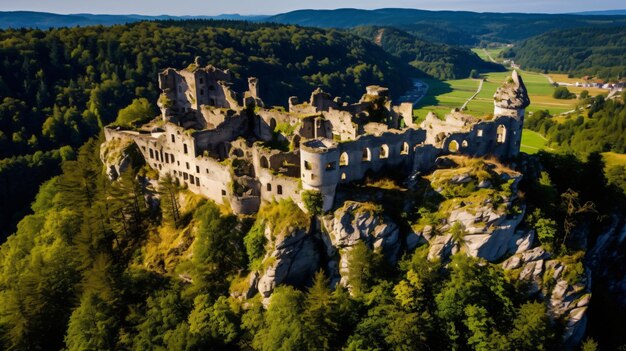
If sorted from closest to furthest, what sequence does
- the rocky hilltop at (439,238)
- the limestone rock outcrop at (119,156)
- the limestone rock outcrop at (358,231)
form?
the limestone rock outcrop at (358,231) < the rocky hilltop at (439,238) < the limestone rock outcrop at (119,156)

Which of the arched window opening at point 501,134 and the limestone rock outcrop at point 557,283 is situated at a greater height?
the arched window opening at point 501,134

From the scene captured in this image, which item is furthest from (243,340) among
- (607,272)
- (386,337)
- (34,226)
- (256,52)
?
(256,52)

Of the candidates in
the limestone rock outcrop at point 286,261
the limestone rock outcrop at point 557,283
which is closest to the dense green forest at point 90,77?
the limestone rock outcrop at point 286,261

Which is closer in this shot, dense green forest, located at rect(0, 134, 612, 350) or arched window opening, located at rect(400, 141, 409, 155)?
dense green forest, located at rect(0, 134, 612, 350)

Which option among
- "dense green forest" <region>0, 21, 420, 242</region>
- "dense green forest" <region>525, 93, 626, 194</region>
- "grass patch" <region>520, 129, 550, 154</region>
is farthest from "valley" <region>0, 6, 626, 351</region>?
"dense green forest" <region>525, 93, 626, 194</region>

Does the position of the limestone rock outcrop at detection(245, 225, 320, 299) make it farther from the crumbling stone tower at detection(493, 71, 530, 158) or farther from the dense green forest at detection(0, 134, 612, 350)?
the crumbling stone tower at detection(493, 71, 530, 158)

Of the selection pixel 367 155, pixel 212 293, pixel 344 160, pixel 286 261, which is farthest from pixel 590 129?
pixel 212 293

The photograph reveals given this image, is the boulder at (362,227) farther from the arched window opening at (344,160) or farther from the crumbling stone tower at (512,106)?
the crumbling stone tower at (512,106)
